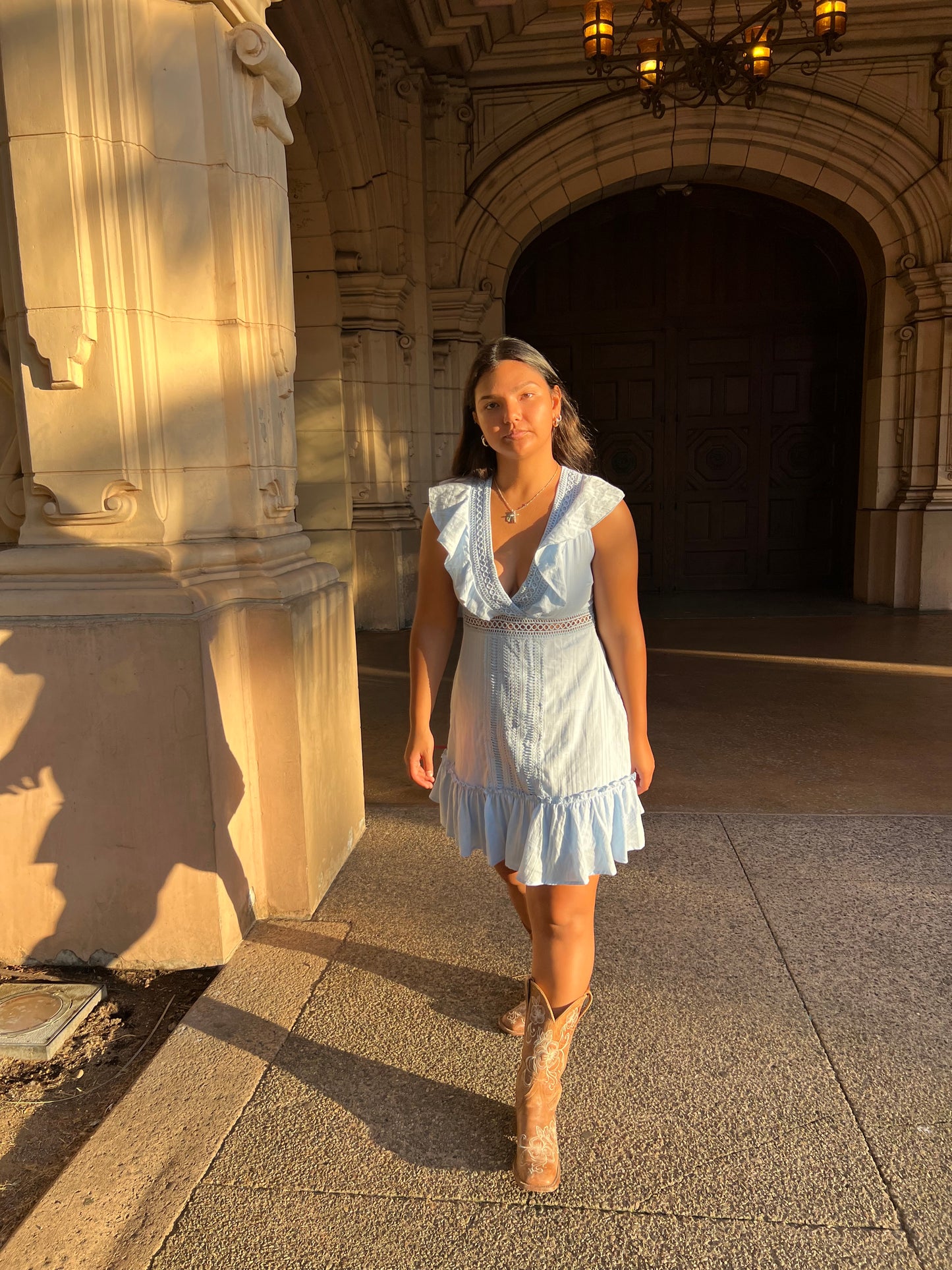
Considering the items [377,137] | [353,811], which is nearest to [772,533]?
[377,137]

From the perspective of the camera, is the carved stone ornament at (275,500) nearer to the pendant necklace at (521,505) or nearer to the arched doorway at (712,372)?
the pendant necklace at (521,505)

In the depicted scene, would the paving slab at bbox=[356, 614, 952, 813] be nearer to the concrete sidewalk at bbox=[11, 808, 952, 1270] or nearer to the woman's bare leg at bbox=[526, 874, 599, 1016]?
the concrete sidewalk at bbox=[11, 808, 952, 1270]

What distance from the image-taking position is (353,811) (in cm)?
337

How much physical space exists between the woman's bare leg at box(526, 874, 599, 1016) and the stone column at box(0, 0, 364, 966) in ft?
3.51

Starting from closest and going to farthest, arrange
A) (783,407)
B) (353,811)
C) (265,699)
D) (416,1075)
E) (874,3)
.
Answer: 1. (416,1075)
2. (265,699)
3. (353,811)
4. (874,3)
5. (783,407)

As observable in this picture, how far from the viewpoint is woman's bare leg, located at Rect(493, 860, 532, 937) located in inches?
80.7

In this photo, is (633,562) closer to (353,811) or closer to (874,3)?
(353,811)

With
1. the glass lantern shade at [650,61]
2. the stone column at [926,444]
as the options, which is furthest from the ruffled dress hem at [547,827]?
the stone column at [926,444]

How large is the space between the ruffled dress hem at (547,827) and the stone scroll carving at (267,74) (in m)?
2.07

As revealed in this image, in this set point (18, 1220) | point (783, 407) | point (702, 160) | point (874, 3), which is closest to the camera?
point (18, 1220)

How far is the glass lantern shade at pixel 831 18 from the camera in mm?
5812

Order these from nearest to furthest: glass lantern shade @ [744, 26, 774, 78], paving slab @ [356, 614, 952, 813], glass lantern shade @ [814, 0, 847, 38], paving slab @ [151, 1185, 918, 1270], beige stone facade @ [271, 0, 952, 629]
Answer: paving slab @ [151, 1185, 918, 1270] < paving slab @ [356, 614, 952, 813] < glass lantern shade @ [814, 0, 847, 38] < glass lantern shade @ [744, 26, 774, 78] < beige stone facade @ [271, 0, 952, 629]

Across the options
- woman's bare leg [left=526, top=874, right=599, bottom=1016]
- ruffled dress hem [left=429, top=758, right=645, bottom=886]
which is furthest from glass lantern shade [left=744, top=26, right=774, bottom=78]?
woman's bare leg [left=526, top=874, right=599, bottom=1016]

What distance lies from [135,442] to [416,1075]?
1.76 m
